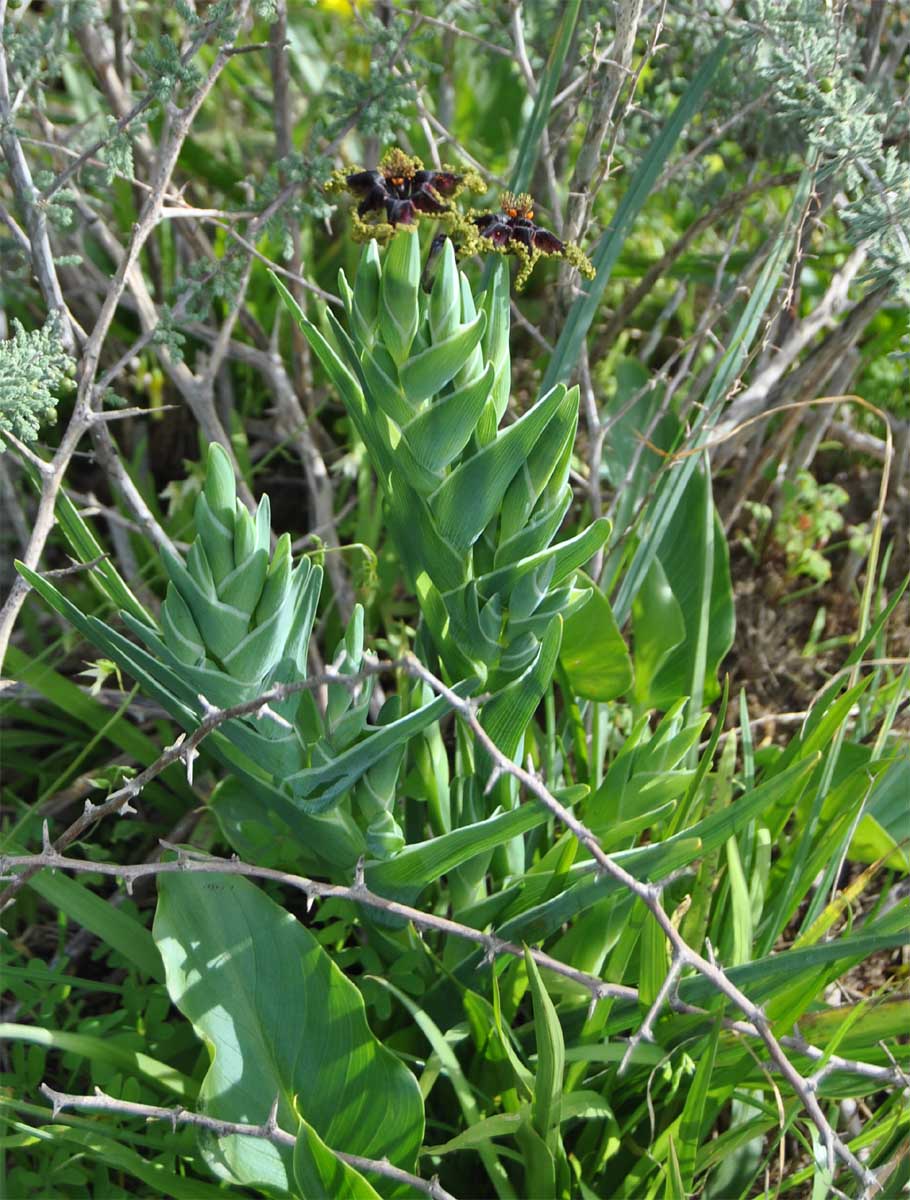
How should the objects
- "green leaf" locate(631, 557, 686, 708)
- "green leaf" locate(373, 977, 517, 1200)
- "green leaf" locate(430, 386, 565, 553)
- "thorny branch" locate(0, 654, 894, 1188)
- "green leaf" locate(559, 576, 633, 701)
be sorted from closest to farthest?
"thorny branch" locate(0, 654, 894, 1188), "green leaf" locate(430, 386, 565, 553), "green leaf" locate(373, 977, 517, 1200), "green leaf" locate(559, 576, 633, 701), "green leaf" locate(631, 557, 686, 708)

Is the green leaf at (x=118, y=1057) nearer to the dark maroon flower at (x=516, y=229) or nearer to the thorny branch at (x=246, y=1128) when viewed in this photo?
the thorny branch at (x=246, y=1128)

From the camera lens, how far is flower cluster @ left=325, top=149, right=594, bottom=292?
92 centimetres

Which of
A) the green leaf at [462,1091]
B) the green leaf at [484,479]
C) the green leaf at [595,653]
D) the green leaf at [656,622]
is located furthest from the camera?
the green leaf at [656,622]

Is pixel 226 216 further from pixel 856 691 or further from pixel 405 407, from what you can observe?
pixel 856 691

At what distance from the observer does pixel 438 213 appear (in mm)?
936

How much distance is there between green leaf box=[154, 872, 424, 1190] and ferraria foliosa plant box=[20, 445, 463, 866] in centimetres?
9

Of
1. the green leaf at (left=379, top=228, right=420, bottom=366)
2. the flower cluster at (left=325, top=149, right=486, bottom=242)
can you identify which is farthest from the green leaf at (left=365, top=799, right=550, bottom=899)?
the flower cluster at (left=325, top=149, right=486, bottom=242)

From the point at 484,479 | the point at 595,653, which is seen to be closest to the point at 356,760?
the point at 484,479

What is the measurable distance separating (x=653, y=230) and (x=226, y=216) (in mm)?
1074

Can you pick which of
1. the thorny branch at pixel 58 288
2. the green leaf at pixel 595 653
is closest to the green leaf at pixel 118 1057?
the thorny branch at pixel 58 288

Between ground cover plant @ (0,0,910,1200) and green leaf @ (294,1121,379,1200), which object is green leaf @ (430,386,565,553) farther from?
green leaf @ (294,1121,379,1200)

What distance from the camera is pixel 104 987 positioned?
1.09m

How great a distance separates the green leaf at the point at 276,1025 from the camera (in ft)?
3.05

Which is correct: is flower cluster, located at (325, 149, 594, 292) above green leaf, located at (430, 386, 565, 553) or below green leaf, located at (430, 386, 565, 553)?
above
